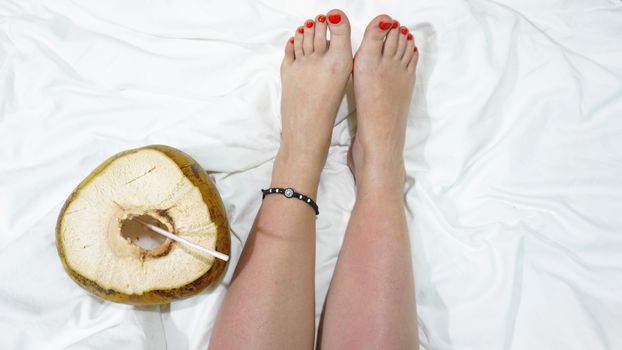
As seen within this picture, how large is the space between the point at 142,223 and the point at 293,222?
0.25m

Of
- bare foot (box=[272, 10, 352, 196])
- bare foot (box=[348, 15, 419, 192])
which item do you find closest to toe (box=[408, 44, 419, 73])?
bare foot (box=[348, 15, 419, 192])

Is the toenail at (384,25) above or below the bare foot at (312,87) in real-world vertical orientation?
above

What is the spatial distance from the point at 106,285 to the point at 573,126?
0.81 metres

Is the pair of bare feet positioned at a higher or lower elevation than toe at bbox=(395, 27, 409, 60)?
lower

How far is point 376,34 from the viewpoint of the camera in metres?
0.89

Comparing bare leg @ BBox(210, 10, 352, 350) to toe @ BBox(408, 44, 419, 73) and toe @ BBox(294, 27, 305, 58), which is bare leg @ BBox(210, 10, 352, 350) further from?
toe @ BBox(408, 44, 419, 73)

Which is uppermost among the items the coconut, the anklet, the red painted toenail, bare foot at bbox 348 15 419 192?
the red painted toenail

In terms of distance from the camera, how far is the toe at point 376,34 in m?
0.87

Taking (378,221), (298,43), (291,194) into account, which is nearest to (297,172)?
(291,194)

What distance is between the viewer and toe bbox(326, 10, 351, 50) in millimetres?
872

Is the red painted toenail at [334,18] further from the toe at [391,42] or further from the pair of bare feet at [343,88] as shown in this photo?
the toe at [391,42]

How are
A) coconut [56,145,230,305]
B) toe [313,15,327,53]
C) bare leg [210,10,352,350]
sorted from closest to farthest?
coconut [56,145,230,305] → bare leg [210,10,352,350] → toe [313,15,327,53]

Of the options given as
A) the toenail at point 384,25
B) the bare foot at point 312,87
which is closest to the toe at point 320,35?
the bare foot at point 312,87

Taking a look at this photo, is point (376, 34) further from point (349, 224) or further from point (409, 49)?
point (349, 224)
